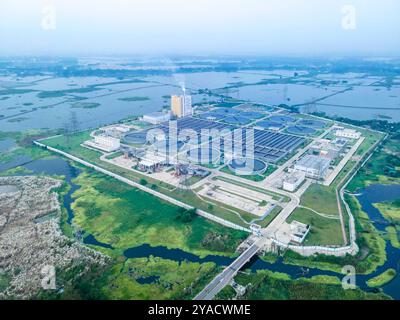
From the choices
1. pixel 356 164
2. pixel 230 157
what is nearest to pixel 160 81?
pixel 230 157

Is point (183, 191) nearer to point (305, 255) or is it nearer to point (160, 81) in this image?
point (305, 255)

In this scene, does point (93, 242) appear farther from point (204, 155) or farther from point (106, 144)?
point (106, 144)

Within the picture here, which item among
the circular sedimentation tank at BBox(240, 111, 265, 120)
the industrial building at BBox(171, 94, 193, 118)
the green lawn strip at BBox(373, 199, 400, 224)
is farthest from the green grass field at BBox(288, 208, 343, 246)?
the industrial building at BBox(171, 94, 193, 118)

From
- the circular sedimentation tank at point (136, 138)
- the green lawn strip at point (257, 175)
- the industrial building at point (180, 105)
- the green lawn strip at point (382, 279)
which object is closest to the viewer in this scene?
the green lawn strip at point (382, 279)

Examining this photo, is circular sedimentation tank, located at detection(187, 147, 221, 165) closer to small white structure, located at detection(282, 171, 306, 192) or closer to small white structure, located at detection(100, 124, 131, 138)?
small white structure, located at detection(282, 171, 306, 192)

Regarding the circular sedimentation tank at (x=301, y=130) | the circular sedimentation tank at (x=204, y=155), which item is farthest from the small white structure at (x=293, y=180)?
the circular sedimentation tank at (x=301, y=130)

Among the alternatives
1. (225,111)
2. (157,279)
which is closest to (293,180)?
(157,279)

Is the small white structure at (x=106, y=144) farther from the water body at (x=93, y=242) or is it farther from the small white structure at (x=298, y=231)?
the small white structure at (x=298, y=231)
